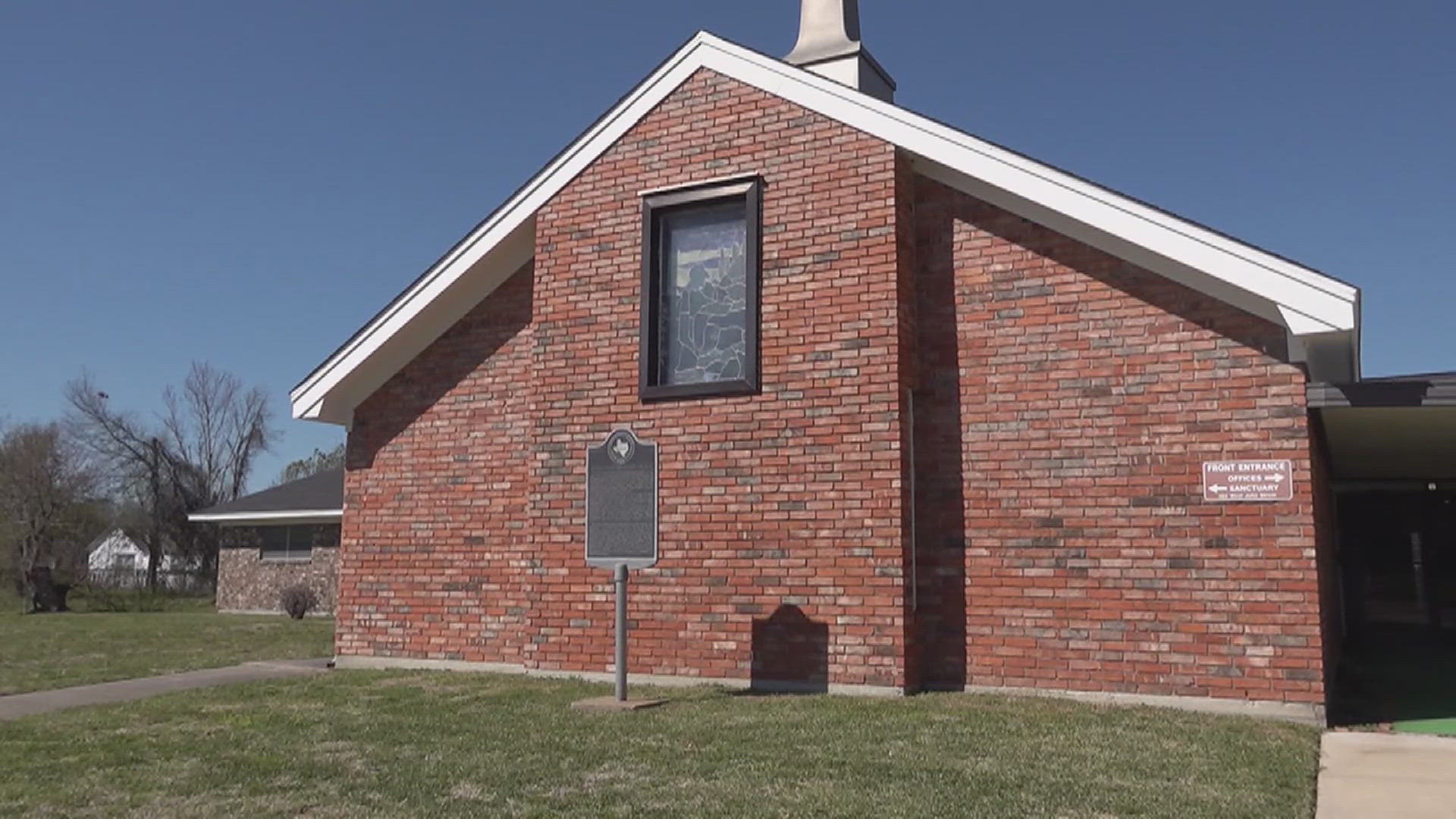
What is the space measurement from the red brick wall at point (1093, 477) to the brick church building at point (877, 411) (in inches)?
0.9

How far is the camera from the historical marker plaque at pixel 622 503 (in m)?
9.59

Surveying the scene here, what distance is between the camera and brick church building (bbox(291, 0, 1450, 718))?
345 inches

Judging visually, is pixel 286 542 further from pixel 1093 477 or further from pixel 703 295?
pixel 1093 477

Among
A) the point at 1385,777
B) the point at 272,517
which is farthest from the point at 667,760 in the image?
the point at 272,517

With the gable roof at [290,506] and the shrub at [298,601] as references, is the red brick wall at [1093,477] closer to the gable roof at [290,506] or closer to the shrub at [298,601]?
the shrub at [298,601]

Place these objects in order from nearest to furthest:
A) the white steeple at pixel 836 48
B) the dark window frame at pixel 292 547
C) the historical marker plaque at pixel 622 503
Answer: the historical marker plaque at pixel 622 503, the white steeple at pixel 836 48, the dark window frame at pixel 292 547

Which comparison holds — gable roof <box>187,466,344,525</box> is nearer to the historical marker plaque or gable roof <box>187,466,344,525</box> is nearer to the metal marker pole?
the historical marker plaque

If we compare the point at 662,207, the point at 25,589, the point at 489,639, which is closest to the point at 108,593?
the point at 25,589

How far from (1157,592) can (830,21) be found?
7.85 m

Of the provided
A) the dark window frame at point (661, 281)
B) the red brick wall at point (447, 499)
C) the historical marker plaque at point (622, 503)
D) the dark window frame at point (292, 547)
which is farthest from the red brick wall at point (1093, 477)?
the dark window frame at point (292, 547)

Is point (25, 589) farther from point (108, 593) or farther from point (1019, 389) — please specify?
point (1019, 389)

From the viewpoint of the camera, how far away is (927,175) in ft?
34.0

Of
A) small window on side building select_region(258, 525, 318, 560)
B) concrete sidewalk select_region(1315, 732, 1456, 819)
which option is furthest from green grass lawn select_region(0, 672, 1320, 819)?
small window on side building select_region(258, 525, 318, 560)

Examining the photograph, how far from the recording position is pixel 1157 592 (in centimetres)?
893
